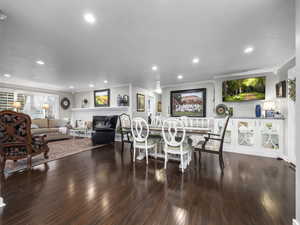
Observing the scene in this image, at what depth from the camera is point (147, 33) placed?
2.34 metres

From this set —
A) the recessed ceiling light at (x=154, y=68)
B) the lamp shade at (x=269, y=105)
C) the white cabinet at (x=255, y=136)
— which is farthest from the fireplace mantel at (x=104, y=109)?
the lamp shade at (x=269, y=105)

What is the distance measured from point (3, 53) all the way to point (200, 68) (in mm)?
5153

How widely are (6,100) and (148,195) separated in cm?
724

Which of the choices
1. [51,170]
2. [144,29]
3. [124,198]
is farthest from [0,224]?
[144,29]

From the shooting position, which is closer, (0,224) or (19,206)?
(0,224)

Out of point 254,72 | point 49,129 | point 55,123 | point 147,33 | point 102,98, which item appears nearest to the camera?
point 147,33

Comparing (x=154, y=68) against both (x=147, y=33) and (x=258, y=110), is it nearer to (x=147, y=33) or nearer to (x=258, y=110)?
(x=147, y=33)

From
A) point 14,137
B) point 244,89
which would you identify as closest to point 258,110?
point 244,89

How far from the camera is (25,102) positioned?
20.8 ft

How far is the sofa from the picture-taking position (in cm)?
573

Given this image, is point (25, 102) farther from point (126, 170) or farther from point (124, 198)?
point (124, 198)

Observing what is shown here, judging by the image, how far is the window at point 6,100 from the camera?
554cm

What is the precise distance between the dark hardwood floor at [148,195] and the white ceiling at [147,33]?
257cm

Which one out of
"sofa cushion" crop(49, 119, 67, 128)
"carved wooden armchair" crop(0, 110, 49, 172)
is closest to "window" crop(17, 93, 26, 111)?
"sofa cushion" crop(49, 119, 67, 128)
